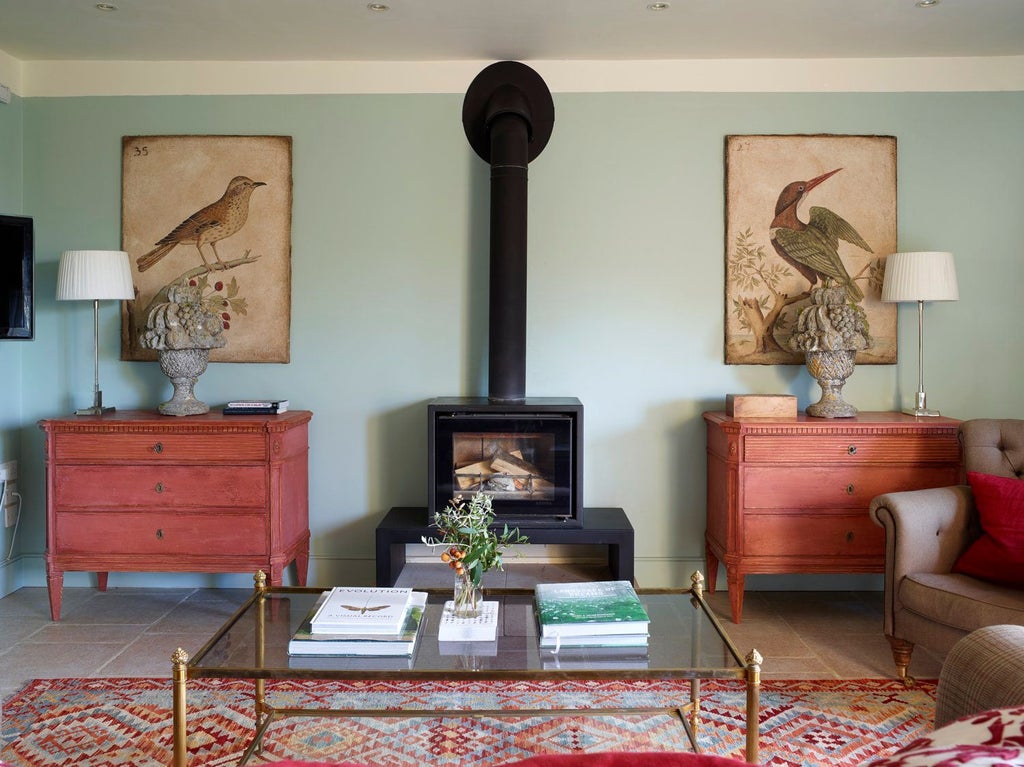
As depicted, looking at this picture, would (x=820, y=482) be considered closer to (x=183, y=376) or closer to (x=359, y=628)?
(x=359, y=628)

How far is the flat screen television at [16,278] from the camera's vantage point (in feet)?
11.7

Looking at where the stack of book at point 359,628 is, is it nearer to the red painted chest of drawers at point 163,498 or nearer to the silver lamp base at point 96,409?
the red painted chest of drawers at point 163,498

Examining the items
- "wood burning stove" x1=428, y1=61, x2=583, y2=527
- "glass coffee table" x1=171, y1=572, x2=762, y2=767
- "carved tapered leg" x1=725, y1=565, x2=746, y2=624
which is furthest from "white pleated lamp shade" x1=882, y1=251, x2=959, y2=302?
"glass coffee table" x1=171, y1=572, x2=762, y2=767

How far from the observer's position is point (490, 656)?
197 centimetres

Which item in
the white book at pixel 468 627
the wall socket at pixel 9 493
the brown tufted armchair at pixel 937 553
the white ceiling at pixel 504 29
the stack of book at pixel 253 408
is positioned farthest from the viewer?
the wall socket at pixel 9 493

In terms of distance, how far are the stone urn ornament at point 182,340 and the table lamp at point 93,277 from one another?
0.63ft

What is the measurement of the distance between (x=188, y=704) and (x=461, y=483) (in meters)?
1.38

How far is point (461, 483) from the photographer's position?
3570 millimetres

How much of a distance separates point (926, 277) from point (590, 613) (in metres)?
2.38

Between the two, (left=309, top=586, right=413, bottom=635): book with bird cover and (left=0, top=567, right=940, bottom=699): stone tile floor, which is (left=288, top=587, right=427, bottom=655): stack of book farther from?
(left=0, top=567, right=940, bottom=699): stone tile floor

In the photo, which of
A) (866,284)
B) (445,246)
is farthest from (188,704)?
(866,284)

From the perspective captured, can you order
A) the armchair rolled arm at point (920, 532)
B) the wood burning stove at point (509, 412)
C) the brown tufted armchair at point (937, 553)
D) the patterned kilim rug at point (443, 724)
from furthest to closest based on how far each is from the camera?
the wood burning stove at point (509, 412)
the armchair rolled arm at point (920, 532)
the brown tufted armchair at point (937, 553)
the patterned kilim rug at point (443, 724)

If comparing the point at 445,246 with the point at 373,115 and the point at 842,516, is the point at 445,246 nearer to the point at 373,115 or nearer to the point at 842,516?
the point at 373,115

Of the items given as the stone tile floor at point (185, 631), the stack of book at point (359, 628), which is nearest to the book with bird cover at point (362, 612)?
the stack of book at point (359, 628)
